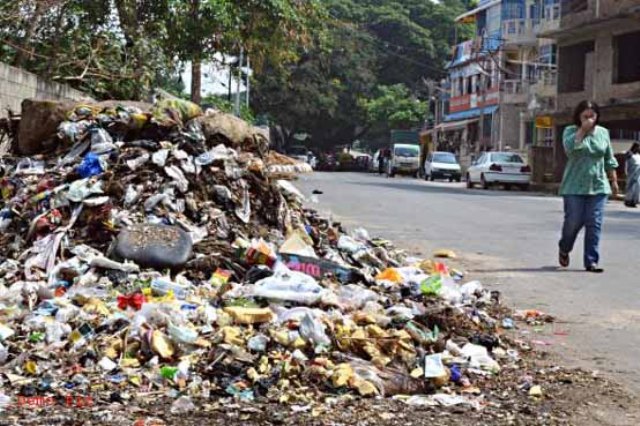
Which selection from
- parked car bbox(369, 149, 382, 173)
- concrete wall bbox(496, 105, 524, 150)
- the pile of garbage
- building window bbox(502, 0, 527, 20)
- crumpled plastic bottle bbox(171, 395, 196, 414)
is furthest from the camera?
parked car bbox(369, 149, 382, 173)

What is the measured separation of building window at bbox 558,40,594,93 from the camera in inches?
1444

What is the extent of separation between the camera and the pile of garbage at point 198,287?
4.70 m

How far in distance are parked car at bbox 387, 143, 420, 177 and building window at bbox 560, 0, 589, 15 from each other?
531 inches

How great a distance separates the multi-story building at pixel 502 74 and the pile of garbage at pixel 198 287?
38808 millimetres

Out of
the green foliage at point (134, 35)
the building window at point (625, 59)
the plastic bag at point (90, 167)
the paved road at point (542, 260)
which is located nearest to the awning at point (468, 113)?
the building window at point (625, 59)

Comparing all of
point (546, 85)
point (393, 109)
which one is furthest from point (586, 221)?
point (393, 109)

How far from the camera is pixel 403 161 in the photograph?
48438 mm

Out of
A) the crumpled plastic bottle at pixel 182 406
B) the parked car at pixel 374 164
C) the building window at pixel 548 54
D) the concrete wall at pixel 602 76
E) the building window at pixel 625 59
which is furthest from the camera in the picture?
the parked car at pixel 374 164

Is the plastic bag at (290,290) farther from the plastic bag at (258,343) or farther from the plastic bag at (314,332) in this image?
the plastic bag at (258,343)

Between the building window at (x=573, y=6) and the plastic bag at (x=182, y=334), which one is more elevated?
the building window at (x=573, y=6)

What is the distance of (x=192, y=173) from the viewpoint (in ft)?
27.0

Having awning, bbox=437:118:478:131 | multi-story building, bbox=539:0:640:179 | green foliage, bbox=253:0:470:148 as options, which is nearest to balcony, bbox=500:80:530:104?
awning, bbox=437:118:478:131

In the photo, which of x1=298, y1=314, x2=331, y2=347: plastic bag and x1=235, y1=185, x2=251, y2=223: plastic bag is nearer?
x1=298, y1=314, x2=331, y2=347: plastic bag

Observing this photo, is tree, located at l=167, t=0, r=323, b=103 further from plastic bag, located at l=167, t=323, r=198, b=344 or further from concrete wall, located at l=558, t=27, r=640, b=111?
plastic bag, located at l=167, t=323, r=198, b=344
